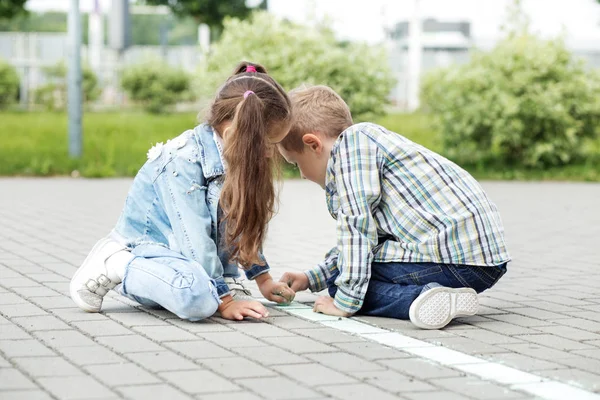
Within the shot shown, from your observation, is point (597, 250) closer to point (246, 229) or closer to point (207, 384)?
point (246, 229)

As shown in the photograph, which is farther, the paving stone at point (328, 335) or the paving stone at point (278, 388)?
the paving stone at point (328, 335)

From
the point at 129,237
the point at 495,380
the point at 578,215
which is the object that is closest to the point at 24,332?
the point at 129,237

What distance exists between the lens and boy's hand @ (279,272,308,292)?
428cm

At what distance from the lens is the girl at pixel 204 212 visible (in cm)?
374

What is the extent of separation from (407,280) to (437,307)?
0.78ft

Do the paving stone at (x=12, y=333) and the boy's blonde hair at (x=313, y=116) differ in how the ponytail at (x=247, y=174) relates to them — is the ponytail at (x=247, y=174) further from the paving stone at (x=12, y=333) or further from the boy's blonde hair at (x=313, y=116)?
the paving stone at (x=12, y=333)

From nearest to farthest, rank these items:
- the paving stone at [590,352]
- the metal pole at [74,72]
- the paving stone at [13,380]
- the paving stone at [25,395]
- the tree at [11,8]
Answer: the paving stone at [25,395], the paving stone at [13,380], the paving stone at [590,352], the metal pole at [74,72], the tree at [11,8]

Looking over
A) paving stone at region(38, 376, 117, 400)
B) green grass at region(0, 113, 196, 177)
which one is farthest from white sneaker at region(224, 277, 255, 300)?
green grass at region(0, 113, 196, 177)

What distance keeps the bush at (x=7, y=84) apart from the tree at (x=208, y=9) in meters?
4.27

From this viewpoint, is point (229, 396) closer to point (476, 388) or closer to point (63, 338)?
point (476, 388)

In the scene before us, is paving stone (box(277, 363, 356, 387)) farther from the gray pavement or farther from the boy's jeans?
the boy's jeans

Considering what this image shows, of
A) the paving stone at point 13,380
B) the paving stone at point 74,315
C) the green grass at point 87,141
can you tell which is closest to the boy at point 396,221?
the paving stone at point 74,315

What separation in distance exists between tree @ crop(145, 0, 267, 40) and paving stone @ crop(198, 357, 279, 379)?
21.5m

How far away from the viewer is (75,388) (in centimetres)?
273
